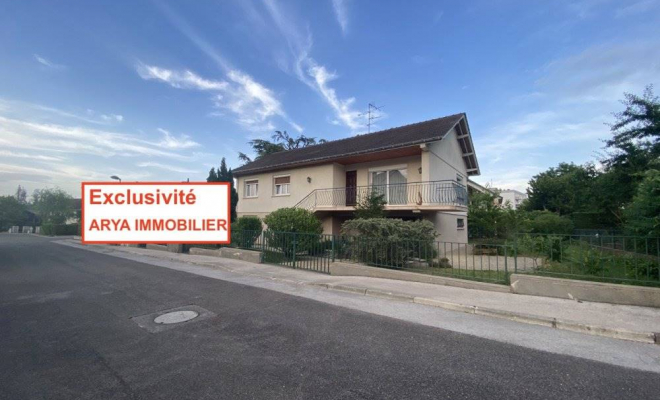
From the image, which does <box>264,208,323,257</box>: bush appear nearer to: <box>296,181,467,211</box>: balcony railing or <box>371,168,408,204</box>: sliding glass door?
<box>296,181,467,211</box>: balcony railing

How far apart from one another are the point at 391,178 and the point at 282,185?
732 cm

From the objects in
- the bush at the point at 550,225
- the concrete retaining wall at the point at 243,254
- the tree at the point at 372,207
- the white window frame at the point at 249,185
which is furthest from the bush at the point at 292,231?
the bush at the point at 550,225

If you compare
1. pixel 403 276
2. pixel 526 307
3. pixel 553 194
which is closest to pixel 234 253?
pixel 403 276

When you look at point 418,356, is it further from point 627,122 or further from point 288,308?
point 627,122

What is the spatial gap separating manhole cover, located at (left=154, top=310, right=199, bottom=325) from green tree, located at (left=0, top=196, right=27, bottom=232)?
76188mm

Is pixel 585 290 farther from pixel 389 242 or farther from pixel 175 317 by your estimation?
pixel 175 317

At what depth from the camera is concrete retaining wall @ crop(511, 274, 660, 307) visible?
16.5 ft

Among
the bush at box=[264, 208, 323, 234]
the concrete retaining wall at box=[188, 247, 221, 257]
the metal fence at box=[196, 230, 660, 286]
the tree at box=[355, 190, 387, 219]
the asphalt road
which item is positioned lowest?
the asphalt road

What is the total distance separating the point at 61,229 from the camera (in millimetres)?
40469

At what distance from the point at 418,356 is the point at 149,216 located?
10.0m

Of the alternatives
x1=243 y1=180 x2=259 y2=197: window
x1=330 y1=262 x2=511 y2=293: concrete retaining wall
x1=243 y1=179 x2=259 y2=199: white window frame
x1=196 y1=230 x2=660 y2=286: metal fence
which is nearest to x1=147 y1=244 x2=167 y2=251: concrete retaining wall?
x1=243 y1=179 x2=259 y2=199: white window frame

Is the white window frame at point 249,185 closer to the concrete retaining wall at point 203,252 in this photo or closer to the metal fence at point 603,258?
the concrete retaining wall at point 203,252

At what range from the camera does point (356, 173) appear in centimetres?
1634

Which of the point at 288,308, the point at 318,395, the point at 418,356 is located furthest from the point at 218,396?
the point at 288,308
